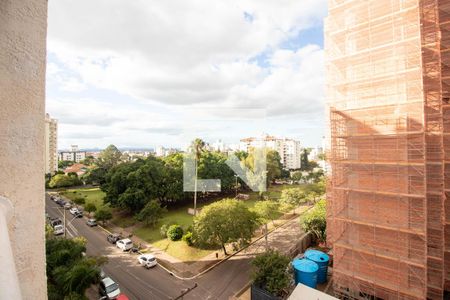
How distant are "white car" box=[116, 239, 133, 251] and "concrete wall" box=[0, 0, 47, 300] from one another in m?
18.6

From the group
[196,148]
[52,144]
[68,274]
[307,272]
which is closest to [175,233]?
[68,274]

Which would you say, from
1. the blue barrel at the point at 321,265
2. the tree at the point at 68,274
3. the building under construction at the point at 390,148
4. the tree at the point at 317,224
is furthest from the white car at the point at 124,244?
the building under construction at the point at 390,148

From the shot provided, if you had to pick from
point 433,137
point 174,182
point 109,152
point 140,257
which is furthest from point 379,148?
point 109,152

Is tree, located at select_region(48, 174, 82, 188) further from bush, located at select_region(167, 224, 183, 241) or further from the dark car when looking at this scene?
bush, located at select_region(167, 224, 183, 241)

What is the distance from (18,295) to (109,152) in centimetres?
4516

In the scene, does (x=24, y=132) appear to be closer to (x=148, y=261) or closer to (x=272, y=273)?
(x=272, y=273)

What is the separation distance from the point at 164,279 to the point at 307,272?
810 centimetres

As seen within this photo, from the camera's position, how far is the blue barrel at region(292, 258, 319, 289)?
39.6 feet

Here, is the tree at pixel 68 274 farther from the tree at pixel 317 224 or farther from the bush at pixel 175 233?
the tree at pixel 317 224

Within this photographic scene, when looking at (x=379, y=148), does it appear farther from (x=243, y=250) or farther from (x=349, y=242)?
(x=243, y=250)

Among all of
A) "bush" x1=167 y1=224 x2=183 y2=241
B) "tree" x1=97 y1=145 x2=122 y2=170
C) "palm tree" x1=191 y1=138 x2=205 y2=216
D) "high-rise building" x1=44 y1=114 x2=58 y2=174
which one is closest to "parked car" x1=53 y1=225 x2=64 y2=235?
"bush" x1=167 y1=224 x2=183 y2=241

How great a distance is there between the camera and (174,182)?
2680cm

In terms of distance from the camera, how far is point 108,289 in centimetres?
1191

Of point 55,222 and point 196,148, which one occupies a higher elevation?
point 196,148
